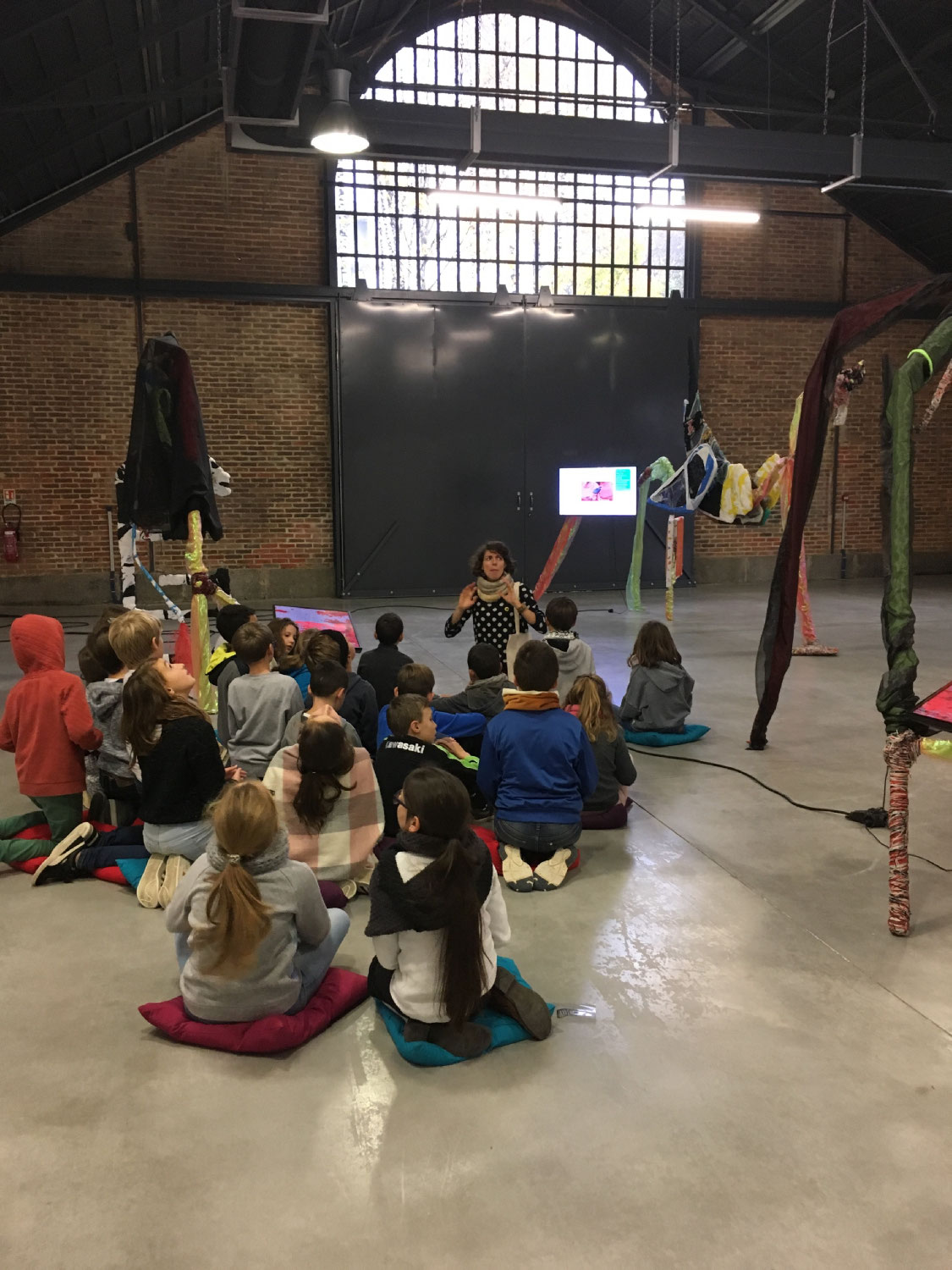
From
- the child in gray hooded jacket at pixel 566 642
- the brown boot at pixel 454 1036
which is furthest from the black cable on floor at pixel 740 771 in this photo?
the brown boot at pixel 454 1036

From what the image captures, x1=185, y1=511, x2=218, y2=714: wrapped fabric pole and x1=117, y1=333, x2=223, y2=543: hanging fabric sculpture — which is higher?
x1=117, y1=333, x2=223, y2=543: hanging fabric sculpture

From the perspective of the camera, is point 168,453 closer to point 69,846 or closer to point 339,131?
point 69,846

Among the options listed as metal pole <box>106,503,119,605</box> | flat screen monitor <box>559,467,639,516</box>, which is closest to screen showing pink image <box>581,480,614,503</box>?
flat screen monitor <box>559,467,639,516</box>

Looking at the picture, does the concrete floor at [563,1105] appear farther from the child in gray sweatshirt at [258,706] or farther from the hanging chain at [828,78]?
the hanging chain at [828,78]

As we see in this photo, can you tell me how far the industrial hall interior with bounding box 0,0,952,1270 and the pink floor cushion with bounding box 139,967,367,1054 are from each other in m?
0.01

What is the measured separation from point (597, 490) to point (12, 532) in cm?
795

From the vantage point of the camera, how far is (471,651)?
5.25 meters

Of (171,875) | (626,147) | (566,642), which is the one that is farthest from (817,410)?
(626,147)

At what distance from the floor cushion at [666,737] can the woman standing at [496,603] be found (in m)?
0.90

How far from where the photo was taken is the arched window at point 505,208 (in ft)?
45.2

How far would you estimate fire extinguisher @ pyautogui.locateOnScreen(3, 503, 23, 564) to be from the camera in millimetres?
12883

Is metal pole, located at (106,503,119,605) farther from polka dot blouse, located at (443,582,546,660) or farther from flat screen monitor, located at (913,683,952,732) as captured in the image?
flat screen monitor, located at (913,683,952,732)

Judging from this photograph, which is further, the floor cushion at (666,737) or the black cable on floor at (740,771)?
the floor cushion at (666,737)

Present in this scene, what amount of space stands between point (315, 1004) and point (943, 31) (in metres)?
12.8
